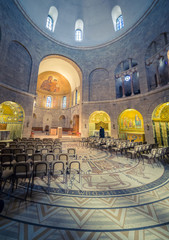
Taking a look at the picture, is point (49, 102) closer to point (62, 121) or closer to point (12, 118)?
point (62, 121)

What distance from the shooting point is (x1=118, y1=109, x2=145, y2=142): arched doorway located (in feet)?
44.3

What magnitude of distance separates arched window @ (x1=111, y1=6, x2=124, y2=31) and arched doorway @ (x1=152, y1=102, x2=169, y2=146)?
1656 centimetres

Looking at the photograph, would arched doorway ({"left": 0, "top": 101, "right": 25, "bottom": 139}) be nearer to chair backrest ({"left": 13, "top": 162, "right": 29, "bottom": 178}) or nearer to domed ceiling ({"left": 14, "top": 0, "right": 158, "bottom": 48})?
chair backrest ({"left": 13, "top": 162, "right": 29, "bottom": 178})

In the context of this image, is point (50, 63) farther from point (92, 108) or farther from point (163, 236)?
point (163, 236)

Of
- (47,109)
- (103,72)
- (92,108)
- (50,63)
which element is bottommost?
(92,108)

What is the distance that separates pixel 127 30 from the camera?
49.4 ft

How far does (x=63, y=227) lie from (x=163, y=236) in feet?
7.27

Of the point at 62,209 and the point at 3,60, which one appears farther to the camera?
the point at 3,60

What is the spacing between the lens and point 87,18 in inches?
733

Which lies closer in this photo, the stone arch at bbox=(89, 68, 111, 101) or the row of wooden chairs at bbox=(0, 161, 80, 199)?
the row of wooden chairs at bbox=(0, 161, 80, 199)

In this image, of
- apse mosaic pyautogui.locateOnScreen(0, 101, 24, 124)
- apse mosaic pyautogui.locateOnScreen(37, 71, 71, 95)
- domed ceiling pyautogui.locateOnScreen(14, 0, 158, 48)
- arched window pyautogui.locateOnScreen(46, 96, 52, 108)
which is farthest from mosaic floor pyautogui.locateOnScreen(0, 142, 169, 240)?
apse mosaic pyautogui.locateOnScreen(37, 71, 71, 95)

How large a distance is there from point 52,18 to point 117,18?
1189 centimetres

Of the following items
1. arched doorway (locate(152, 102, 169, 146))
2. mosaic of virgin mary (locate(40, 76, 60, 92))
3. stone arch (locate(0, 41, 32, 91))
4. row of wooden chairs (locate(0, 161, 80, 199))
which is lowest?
row of wooden chairs (locate(0, 161, 80, 199))

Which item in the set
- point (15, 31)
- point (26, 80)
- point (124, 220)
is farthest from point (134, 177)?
point (15, 31)
